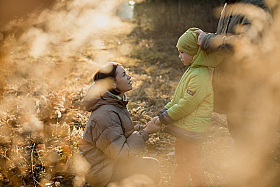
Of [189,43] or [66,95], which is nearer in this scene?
[189,43]

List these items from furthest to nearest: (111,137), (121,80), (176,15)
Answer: (176,15)
(121,80)
(111,137)

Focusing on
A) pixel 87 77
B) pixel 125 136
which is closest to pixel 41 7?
pixel 125 136

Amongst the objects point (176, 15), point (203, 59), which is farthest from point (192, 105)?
point (176, 15)

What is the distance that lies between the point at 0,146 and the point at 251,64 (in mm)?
3542

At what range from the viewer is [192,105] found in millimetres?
2152

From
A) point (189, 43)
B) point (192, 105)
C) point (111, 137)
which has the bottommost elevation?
point (111, 137)

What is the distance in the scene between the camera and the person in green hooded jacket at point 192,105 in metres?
2.15

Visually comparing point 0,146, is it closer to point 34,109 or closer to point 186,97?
point 34,109

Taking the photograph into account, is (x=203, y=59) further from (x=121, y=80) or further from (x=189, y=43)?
(x=121, y=80)

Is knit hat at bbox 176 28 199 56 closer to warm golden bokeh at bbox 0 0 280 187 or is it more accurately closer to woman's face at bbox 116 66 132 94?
warm golden bokeh at bbox 0 0 280 187

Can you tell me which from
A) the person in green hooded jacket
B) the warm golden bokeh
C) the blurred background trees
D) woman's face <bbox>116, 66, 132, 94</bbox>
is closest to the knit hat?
the person in green hooded jacket

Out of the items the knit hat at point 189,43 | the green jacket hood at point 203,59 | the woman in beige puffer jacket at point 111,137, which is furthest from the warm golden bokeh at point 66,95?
the knit hat at point 189,43

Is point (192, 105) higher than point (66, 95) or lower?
higher

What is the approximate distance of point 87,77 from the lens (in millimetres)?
6660
